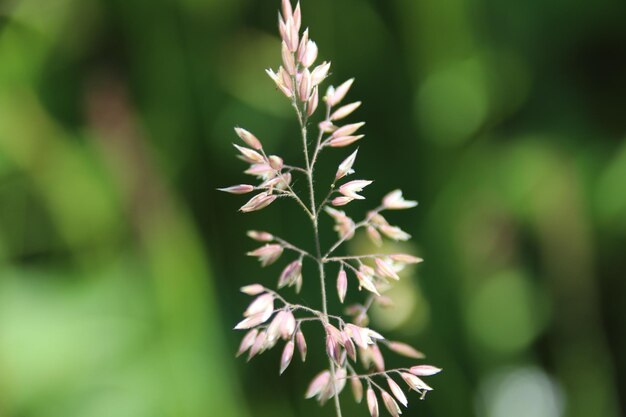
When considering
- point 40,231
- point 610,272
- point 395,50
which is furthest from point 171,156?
point 610,272

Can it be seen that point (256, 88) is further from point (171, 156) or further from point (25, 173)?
point (25, 173)

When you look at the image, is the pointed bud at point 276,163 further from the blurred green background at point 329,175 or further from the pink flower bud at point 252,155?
the blurred green background at point 329,175

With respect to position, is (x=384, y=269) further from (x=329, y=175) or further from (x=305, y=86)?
(x=329, y=175)

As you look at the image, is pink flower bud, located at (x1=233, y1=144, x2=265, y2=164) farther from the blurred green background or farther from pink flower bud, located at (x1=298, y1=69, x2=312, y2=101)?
the blurred green background

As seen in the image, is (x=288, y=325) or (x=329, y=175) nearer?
(x=288, y=325)

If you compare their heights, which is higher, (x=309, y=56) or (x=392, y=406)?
(x=309, y=56)

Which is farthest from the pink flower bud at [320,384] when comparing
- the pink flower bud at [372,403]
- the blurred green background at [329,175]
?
the blurred green background at [329,175]

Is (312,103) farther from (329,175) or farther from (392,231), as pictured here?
(329,175)

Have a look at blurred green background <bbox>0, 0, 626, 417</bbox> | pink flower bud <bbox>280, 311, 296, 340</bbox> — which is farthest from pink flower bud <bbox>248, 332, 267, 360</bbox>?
blurred green background <bbox>0, 0, 626, 417</bbox>

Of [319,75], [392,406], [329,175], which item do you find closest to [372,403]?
[392,406]
